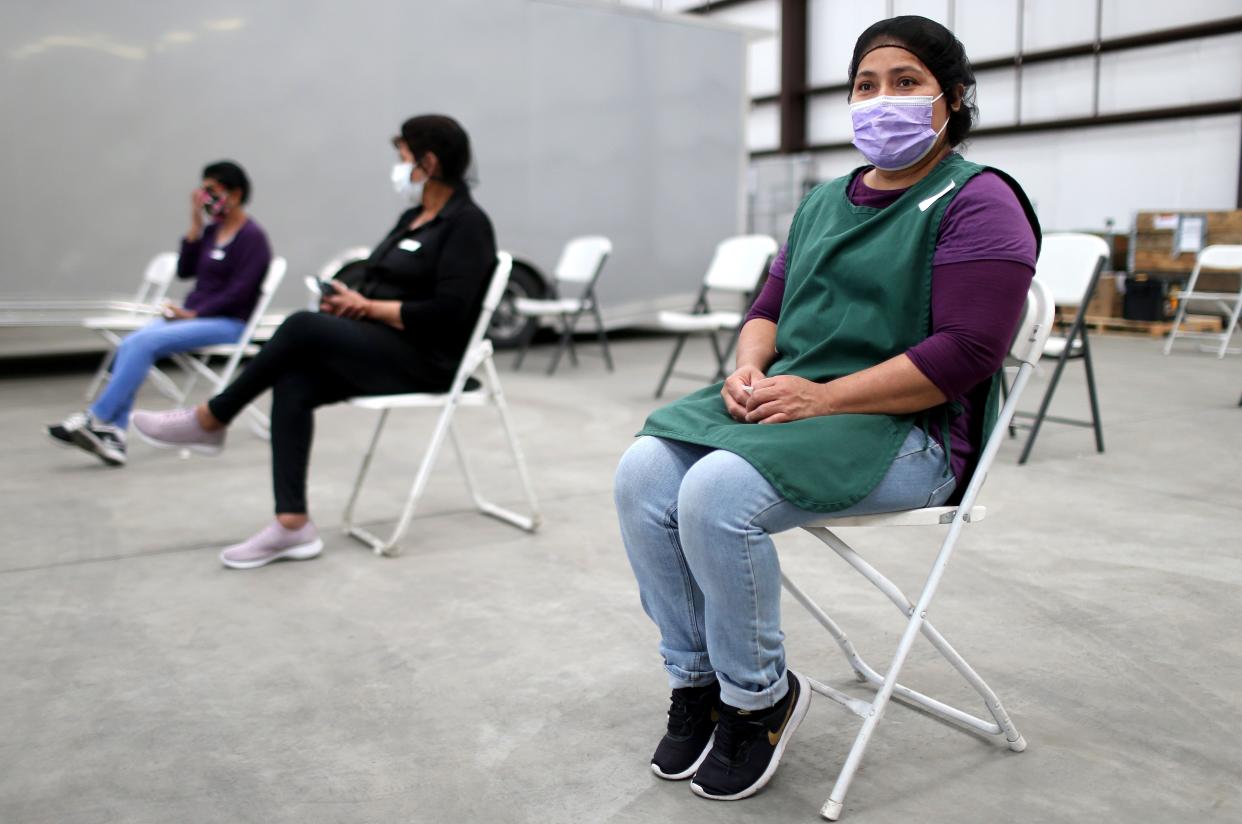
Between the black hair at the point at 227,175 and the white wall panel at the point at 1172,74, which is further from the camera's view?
the white wall panel at the point at 1172,74

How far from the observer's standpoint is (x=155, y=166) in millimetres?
6434

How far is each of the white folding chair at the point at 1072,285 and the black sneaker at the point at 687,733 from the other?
8.90ft

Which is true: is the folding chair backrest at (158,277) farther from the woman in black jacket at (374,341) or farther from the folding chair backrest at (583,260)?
the woman in black jacket at (374,341)

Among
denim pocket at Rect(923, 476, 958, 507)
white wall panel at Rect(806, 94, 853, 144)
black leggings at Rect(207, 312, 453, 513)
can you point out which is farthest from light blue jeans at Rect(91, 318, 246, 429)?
white wall panel at Rect(806, 94, 853, 144)

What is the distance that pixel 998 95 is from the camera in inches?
485

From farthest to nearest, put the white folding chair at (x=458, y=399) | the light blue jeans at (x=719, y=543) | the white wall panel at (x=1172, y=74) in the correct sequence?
the white wall panel at (x=1172, y=74), the white folding chair at (x=458, y=399), the light blue jeans at (x=719, y=543)

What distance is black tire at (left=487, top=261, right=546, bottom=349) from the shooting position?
7.84m

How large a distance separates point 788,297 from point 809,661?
31.3 inches

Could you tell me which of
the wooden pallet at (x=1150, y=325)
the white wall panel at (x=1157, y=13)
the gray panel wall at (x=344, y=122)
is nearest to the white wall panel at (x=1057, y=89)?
the white wall panel at (x=1157, y=13)

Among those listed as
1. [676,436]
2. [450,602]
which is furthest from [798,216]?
[450,602]

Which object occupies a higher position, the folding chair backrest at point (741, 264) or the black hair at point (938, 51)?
the black hair at point (938, 51)

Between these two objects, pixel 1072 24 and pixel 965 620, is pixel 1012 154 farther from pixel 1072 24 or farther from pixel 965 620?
pixel 965 620

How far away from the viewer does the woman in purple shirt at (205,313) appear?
4219 mm

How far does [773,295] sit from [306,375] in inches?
57.7
